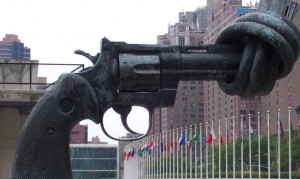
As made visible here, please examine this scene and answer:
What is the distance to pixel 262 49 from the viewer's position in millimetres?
4648

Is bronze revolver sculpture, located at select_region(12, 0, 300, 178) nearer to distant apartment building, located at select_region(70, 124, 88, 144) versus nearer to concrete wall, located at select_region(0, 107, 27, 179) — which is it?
distant apartment building, located at select_region(70, 124, 88, 144)

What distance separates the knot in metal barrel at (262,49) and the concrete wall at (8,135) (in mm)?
9342

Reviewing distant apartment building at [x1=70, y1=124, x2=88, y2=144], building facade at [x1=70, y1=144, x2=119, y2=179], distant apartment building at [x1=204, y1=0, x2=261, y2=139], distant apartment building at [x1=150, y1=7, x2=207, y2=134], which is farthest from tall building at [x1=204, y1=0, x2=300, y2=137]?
distant apartment building at [x1=70, y1=124, x2=88, y2=144]

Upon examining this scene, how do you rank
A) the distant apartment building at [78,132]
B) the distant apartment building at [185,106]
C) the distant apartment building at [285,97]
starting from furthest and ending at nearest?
the distant apartment building at [185,106] → the distant apartment building at [285,97] → the distant apartment building at [78,132]

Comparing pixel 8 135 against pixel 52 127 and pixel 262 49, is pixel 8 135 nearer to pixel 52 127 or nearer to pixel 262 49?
pixel 52 127

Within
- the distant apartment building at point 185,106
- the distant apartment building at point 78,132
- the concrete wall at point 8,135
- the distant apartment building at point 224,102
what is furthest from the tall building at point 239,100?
the concrete wall at point 8,135

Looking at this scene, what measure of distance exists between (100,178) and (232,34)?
89.1 m

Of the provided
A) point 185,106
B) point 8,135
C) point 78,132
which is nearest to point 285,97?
point 185,106

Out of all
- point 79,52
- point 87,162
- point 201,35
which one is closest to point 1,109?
point 79,52

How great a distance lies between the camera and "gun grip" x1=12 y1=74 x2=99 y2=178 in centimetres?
477

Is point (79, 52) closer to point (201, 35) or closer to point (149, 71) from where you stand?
point (149, 71)

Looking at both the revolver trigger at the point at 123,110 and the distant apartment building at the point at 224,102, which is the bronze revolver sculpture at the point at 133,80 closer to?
the revolver trigger at the point at 123,110

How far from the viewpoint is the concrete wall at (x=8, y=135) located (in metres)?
13.5

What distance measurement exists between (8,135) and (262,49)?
31.6 feet
